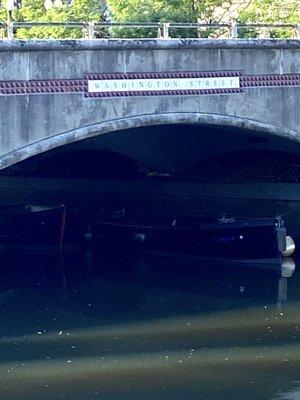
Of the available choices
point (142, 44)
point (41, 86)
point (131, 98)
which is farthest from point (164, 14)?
point (41, 86)

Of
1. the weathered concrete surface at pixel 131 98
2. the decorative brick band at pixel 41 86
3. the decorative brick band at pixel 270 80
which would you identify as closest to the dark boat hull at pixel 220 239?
the weathered concrete surface at pixel 131 98

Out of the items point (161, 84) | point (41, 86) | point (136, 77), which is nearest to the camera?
point (41, 86)

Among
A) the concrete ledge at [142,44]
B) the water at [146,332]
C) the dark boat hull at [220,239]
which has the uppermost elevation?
the concrete ledge at [142,44]

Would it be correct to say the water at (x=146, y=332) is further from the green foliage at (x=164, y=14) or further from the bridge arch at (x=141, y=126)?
the green foliage at (x=164, y=14)

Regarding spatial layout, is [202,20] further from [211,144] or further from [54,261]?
[54,261]

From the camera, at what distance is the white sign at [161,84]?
22953 millimetres

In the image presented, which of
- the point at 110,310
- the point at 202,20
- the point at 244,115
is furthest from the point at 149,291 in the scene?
the point at 202,20

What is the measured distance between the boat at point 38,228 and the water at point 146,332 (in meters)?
2.15

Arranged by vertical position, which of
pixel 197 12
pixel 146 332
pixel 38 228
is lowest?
pixel 146 332

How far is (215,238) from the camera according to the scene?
102 feet

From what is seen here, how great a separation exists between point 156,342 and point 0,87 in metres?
5.33

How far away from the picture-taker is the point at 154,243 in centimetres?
3278

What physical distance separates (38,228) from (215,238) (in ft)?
18.1

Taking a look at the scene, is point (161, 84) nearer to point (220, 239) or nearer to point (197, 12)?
point (220, 239)
